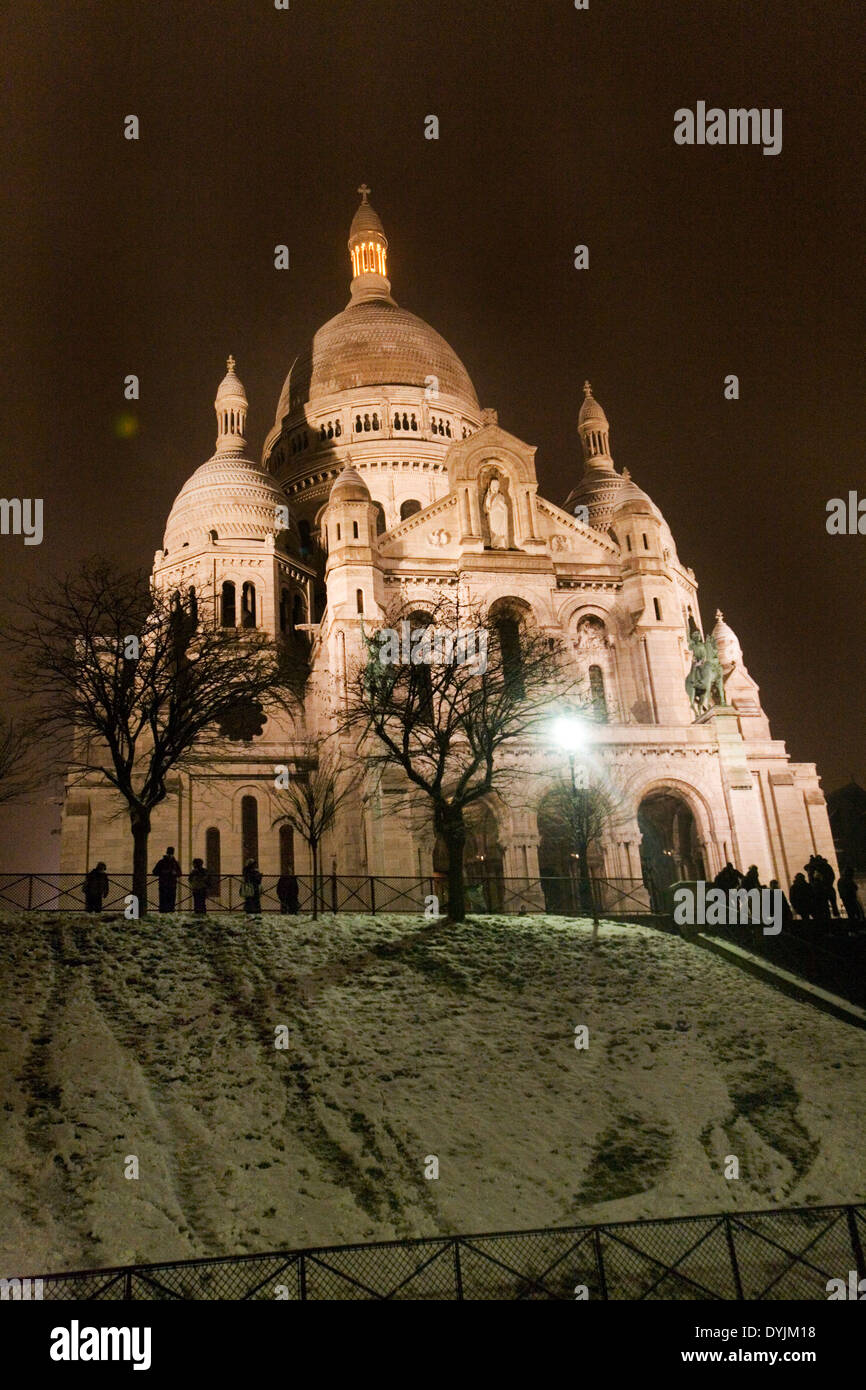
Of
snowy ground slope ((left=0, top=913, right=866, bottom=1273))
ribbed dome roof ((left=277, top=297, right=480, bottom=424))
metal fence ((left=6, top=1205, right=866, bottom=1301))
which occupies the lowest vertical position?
metal fence ((left=6, top=1205, right=866, bottom=1301))

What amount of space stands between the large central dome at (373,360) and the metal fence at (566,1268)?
61.0 metres

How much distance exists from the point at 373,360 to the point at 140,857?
50.5 metres

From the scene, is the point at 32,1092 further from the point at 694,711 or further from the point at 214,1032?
the point at 694,711

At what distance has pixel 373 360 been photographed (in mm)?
72312

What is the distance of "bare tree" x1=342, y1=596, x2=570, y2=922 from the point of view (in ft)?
99.5

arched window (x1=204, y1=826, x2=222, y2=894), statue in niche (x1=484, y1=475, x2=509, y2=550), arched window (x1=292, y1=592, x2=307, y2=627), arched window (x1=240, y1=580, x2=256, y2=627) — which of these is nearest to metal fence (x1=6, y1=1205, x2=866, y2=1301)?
arched window (x1=204, y1=826, x2=222, y2=894)

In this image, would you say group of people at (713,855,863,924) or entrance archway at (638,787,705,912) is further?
entrance archway at (638,787,705,912)

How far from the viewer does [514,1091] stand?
19625 mm

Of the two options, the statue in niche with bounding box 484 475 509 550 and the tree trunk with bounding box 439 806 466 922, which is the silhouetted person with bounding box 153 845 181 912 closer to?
the tree trunk with bounding box 439 806 466 922

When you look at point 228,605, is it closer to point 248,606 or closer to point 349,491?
point 248,606

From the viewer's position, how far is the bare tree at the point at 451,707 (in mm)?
30328

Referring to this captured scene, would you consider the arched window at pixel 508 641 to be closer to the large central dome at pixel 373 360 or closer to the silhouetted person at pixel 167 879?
the silhouetted person at pixel 167 879

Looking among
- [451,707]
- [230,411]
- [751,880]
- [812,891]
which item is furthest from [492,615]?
[230,411]
